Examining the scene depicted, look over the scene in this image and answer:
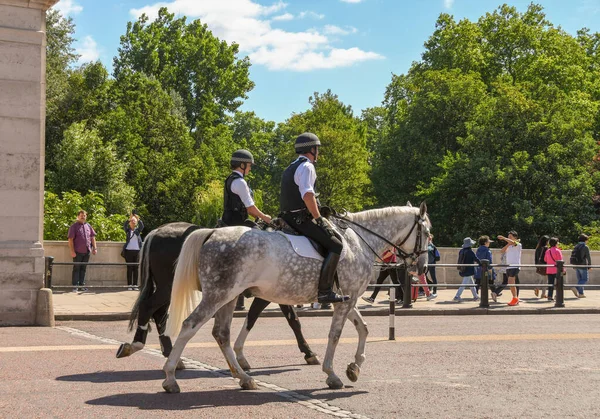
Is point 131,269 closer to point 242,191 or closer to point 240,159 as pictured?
point 240,159

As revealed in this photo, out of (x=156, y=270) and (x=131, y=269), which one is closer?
(x=156, y=270)

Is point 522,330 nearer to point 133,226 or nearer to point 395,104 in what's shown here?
point 133,226

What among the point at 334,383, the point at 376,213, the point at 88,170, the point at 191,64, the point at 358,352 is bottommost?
the point at 334,383

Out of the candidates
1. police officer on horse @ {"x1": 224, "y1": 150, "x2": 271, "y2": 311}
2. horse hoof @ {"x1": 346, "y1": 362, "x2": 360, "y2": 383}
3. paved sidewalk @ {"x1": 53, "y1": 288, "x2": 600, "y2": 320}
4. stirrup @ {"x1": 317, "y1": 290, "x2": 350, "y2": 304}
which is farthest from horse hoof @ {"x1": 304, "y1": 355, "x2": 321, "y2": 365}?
paved sidewalk @ {"x1": 53, "y1": 288, "x2": 600, "y2": 320}

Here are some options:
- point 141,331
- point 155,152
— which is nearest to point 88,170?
point 155,152

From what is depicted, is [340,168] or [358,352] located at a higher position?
[340,168]

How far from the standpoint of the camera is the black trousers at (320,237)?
10.1 metres

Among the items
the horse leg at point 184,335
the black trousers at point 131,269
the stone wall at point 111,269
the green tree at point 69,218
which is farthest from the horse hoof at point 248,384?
the green tree at point 69,218

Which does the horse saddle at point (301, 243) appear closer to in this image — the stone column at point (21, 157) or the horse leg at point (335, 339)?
the horse leg at point (335, 339)

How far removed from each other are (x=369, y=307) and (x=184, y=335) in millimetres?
13359

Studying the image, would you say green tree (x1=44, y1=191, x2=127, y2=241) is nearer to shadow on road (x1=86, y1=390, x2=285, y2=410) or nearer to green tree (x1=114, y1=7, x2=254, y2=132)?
shadow on road (x1=86, y1=390, x2=285, y2=410)

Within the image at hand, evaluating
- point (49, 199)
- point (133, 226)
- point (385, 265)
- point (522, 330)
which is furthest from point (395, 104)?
point (385, 265)

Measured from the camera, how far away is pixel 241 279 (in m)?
9.58

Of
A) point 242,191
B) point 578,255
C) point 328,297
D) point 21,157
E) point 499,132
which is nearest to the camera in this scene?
point 328,297
